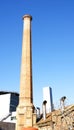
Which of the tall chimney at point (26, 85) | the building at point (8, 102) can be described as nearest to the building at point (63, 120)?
the tall chimney at point (26, 85)

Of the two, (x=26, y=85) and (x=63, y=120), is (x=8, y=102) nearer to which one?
(x=26, y=85)

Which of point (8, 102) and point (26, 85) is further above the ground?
point (8, 102)

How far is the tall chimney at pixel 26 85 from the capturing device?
2623 centimetres

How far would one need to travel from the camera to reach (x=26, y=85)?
90.8 feet

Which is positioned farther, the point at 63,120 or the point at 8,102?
the point at 8,102

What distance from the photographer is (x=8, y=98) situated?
5788 cm

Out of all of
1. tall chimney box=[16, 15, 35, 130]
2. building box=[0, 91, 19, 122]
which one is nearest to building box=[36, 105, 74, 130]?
tall chimney box=[16, 15, 35, 130]

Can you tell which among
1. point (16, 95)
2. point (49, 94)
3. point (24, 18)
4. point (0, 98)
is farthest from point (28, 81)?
point (49, 94)

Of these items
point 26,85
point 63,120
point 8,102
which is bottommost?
point 63,120

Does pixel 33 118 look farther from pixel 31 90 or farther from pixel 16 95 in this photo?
pixel 16 95

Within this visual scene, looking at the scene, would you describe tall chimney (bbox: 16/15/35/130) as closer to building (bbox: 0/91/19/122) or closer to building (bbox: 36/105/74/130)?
building (bbox: 36/105/74/130)

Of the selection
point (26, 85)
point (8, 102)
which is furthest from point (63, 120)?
point (8, 102)

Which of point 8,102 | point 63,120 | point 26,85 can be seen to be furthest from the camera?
point 8,102

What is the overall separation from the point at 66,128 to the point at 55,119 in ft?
4.92
